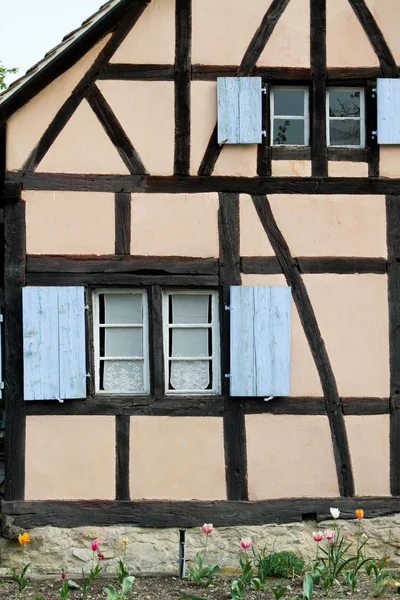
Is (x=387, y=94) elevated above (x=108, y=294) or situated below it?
above

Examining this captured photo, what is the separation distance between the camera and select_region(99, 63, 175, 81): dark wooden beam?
8.62m

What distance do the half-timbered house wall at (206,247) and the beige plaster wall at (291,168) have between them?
16mm

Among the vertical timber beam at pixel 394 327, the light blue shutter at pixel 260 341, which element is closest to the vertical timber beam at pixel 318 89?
the vertical timber beam at pixel 394 327

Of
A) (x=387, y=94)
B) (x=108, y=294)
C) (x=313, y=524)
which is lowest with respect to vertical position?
(x=313, y=524)

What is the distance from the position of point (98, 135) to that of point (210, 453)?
121 inches

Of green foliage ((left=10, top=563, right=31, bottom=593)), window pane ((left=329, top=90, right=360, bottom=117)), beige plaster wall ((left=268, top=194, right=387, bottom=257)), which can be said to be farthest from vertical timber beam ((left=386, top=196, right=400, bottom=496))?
green foliage ((left=10, top=563, right=31, bottom=593))

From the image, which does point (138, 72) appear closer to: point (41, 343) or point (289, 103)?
point (289, 103)

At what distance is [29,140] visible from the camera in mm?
8562

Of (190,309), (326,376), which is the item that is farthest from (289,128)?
(326,376)

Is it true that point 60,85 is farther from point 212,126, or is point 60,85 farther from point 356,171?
point 356,171

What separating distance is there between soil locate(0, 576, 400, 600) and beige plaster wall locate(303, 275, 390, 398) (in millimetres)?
1775

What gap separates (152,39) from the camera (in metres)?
8.66

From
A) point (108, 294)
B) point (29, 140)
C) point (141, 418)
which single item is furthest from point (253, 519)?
point (29, 140)

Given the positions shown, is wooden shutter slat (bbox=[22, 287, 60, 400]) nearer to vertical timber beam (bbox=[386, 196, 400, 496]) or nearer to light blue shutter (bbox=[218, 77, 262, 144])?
light blue shutter (bbox=[218, 77, 262, 144])
